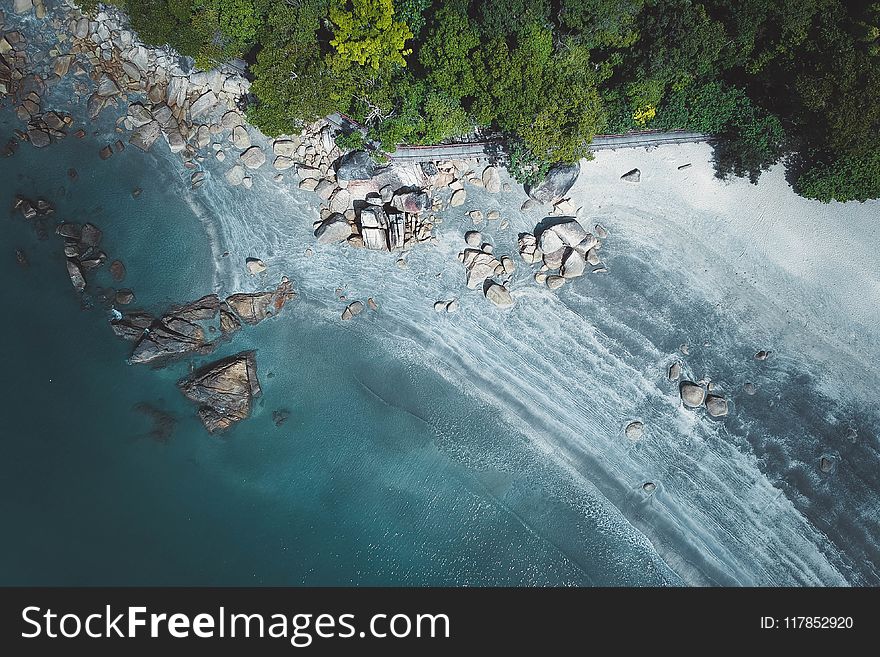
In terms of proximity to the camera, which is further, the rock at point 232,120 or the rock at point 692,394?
the rock at point 232,120

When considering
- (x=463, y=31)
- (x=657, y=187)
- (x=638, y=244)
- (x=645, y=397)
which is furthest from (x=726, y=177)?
(x=463, y=31)

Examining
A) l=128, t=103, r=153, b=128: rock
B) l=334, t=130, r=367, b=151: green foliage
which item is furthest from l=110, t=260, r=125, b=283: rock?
l=334, t=130, r=367, b=151: green foliage

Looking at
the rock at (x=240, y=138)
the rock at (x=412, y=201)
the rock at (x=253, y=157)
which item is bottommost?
the rock at (x=412, y=201)

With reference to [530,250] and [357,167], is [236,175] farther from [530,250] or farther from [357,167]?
[530,250]

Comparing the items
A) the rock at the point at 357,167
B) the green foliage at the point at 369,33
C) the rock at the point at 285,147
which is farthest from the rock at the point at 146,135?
the green foliage at the point at 369,33

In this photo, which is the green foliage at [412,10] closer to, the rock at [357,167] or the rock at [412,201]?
the rock at [357,167]

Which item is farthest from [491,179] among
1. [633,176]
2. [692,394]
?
[692,394]
